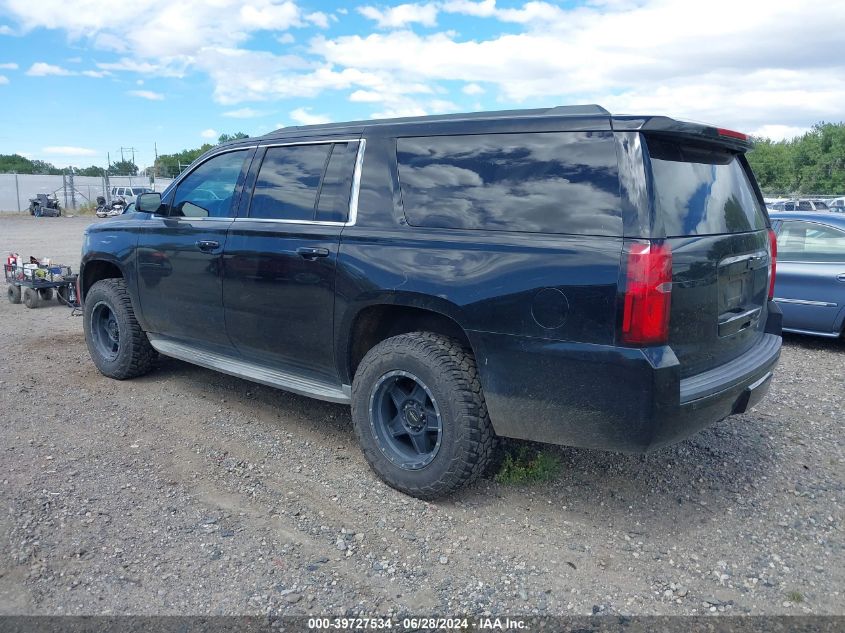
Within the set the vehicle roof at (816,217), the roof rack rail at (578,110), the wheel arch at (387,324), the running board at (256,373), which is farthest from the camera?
the vehicle roof at (816,217)

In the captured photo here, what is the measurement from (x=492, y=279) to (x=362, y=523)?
142 cm

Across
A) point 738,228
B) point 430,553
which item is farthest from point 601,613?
point 738,228

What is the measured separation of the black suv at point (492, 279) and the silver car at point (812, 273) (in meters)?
3.53

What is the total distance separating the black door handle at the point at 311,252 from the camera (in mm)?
4051

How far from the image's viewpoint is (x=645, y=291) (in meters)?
2.99

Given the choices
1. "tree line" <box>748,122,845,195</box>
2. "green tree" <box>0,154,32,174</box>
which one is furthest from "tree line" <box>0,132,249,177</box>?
"tree line" <box>748,122,845,195</box>

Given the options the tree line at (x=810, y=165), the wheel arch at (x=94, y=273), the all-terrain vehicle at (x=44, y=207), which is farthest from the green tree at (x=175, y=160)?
the wheel arch at (x=94, y=273)

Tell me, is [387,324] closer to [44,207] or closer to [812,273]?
[812,273]

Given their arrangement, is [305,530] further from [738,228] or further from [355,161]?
[738,228]

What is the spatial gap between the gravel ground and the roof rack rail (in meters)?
2.04

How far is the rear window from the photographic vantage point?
10.5ft

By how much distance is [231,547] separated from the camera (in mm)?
3348

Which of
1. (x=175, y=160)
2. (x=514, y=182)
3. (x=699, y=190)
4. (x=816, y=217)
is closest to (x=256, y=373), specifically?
(x=514, y=182)

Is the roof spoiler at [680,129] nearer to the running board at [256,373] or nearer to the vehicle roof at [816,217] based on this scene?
the running board at [256,373]
